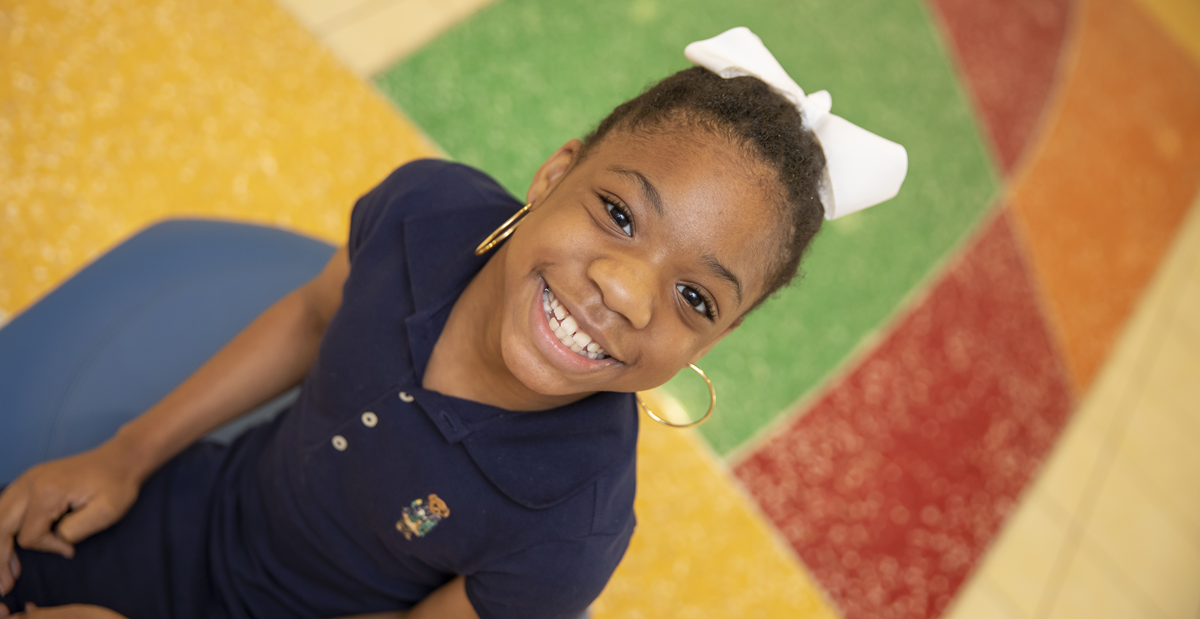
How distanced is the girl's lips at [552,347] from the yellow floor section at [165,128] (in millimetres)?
1188

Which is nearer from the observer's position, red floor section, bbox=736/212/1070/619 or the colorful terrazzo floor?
the colorful terrazzo floor

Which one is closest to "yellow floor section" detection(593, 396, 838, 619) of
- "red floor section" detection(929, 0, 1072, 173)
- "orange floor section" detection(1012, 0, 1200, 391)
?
"orange floor section" detection(1012, 0, 1200, 391)

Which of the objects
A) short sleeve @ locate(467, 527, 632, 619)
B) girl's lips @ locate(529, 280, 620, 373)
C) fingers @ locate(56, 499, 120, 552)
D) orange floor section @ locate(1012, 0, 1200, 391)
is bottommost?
orange floor section @ locate(1012, 0, 1200, 391)

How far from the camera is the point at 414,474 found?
33.5 inches

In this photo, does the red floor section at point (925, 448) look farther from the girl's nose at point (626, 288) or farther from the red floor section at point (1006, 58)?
the girl's nose at point (626, 288)

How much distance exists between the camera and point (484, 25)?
91.3 inches

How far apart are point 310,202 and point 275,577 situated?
1.09m

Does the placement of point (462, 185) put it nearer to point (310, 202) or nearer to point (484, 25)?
point (310, 202)

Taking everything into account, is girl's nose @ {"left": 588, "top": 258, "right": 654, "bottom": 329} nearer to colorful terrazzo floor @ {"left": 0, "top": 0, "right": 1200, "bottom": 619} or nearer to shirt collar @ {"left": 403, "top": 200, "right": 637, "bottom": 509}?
shirt collar @ {"left": 403, "top": 200, "right": 637, "bottom": 509}

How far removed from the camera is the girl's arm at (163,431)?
930 millimetres

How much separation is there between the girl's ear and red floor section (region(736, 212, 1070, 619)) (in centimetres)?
129

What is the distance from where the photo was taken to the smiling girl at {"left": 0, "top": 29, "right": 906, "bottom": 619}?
725 mm

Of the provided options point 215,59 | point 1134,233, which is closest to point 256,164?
point 215,59

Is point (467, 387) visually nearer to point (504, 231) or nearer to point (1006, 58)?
point (504, 231)
